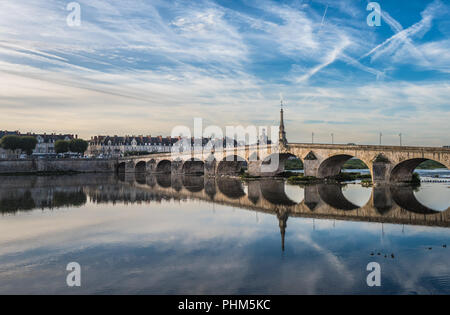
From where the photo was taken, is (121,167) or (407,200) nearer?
(407,200)

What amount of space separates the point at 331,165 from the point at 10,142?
67.5 meters

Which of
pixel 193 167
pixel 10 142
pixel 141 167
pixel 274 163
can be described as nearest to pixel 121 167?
pixel 141 167

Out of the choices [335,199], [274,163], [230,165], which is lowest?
[335,199]

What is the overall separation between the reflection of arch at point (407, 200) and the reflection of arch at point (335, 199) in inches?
132

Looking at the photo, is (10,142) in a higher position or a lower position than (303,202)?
higher

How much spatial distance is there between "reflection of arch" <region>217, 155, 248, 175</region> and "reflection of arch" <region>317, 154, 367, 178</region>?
49.6ft

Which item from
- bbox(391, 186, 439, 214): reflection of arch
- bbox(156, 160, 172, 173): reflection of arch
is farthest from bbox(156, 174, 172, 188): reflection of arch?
bbox(391, 186, 439, 214): reflection of arch

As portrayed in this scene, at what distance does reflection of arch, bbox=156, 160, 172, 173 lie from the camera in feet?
244

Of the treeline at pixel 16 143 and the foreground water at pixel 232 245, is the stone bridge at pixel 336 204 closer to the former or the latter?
the foreground water at pixel 232 245

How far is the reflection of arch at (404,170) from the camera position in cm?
3548

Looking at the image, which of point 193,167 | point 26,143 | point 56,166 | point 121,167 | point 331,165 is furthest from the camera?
point 121,167

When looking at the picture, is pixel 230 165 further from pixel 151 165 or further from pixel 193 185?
pixel 151 165

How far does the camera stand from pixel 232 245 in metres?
16.2

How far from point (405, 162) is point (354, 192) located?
6.12m
